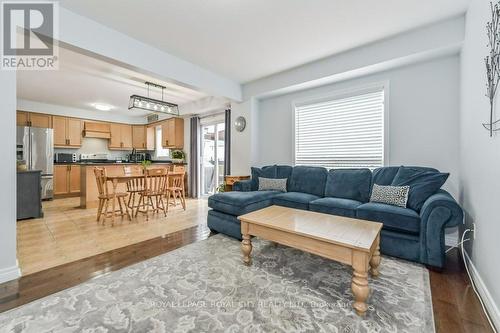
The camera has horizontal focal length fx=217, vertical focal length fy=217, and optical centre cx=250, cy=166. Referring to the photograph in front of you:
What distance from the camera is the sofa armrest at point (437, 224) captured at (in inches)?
79.0

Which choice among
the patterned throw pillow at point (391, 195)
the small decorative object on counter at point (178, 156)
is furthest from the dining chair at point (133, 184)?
the patterned throw pillow at point (391, 195)

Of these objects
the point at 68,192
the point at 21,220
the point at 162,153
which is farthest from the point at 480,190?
the point at 68,192

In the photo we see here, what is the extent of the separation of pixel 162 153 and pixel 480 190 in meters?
7.53

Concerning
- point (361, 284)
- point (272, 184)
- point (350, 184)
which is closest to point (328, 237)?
point (361, 284)

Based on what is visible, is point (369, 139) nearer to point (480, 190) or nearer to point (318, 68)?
point (318, 68)

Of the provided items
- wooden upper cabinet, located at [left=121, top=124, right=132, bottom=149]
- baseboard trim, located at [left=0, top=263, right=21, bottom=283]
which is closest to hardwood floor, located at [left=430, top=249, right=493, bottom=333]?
baseboard trim, located at [left=0, top=263, right=21, bottom=283]

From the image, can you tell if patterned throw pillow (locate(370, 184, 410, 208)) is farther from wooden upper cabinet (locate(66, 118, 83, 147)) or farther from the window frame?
wooden upper cabinet (locate(66, 118, 83, 147))

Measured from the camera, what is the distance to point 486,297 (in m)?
1.58

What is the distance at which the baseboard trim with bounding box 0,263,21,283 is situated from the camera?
6.15 feet

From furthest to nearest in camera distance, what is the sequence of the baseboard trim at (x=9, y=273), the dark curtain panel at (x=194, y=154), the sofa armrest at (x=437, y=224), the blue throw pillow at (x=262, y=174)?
the dark curtain panel at (x=194, y=154), the blue throw pillow at (x=262, y=174), the sofa armrest at (x=437, y=224), the baseboard trim at (x=9, y=273)

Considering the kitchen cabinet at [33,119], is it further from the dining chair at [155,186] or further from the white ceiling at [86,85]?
the dining chair at [155,186]

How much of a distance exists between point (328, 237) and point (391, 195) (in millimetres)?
1481

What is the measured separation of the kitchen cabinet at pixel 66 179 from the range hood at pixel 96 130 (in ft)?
3.48

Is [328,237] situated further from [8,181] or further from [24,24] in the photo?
[24,24]
